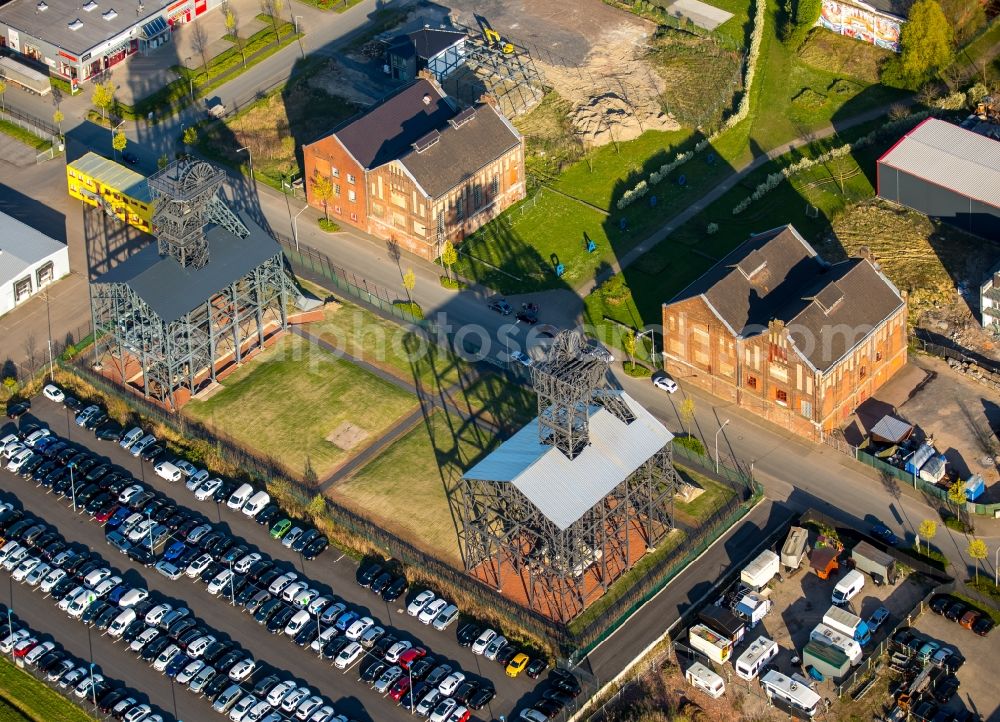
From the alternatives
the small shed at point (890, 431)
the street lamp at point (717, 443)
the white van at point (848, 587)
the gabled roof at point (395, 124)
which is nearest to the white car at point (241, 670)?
the street lamp at point (717, 443)

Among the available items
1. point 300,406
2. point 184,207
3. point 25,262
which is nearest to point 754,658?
point 300,406

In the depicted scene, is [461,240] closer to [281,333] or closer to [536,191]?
[536,191]

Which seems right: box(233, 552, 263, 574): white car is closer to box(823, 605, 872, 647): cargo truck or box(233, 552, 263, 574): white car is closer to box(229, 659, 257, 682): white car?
box(229, 659, 257, 682): white car

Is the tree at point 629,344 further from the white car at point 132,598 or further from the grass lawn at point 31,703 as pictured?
the grass lawn at point 31,703

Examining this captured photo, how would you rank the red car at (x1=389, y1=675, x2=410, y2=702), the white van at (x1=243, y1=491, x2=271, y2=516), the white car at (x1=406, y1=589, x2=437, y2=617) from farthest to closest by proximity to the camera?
the white van at (x1=243, y1=491, x2=271, y2=516)
the white car at (x1=406, y1=589, x2=437, y2=617)
the red car at (x1=389, y1=675, x2=410, y2=702)

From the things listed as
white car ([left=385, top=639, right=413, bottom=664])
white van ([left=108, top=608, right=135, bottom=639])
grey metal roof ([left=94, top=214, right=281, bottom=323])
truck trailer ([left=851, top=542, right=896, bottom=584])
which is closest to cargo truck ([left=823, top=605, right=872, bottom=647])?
truck trailer ([left=851, top=542, right=896, bottom=584])

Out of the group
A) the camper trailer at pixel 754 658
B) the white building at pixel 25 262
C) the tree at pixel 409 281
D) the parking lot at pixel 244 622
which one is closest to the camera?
the parking lot at pixel 244 622

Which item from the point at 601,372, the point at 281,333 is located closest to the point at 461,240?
the point at 281,333
